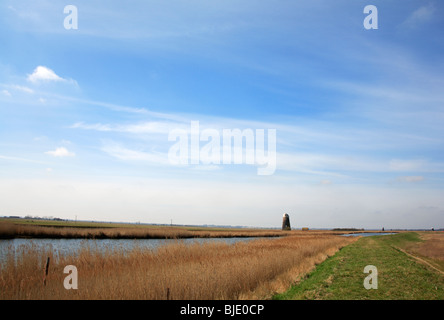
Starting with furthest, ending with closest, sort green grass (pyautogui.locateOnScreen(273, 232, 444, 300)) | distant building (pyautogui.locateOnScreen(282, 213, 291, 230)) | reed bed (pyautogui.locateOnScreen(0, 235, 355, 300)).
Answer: distant building (pyautogui.locateOnScreen(282, 213, 291, 230))
green grass (pyautogui.locateOnScreen(273, 232, 444, 300))
reed bed (pyautogui.locateOnScreen(0, 235, 355, 300))

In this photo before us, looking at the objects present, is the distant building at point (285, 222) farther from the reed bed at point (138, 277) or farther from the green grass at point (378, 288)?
the green grass at point (378, 288)

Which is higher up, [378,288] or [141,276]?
[141,276]

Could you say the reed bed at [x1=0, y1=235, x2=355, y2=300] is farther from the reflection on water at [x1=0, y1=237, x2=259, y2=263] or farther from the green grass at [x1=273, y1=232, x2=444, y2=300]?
the green grass at [x1=273, y1=232, x2=444, y2=300]

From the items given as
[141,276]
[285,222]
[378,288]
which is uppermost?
[141,276]

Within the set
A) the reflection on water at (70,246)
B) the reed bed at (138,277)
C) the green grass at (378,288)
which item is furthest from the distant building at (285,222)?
the green grass at (378,288)

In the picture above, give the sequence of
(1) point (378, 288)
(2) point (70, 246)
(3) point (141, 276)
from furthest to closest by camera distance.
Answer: (2) point (70, 246), (1) point (378, 288), (3) point (141, 276)

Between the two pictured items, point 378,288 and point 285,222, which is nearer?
point 378,288

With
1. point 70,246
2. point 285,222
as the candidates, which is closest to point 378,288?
point 70,246

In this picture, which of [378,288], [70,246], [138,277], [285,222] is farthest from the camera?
[285,222]

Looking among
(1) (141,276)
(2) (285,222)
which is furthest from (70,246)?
(2) (285,222)

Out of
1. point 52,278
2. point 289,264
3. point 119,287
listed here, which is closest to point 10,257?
point 52,278

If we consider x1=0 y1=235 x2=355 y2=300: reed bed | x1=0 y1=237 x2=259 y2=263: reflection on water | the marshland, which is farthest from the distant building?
x1=0 y1=235 x2=355 y2=300: reed bed

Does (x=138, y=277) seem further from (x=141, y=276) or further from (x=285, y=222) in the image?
(x=285, y=222)
